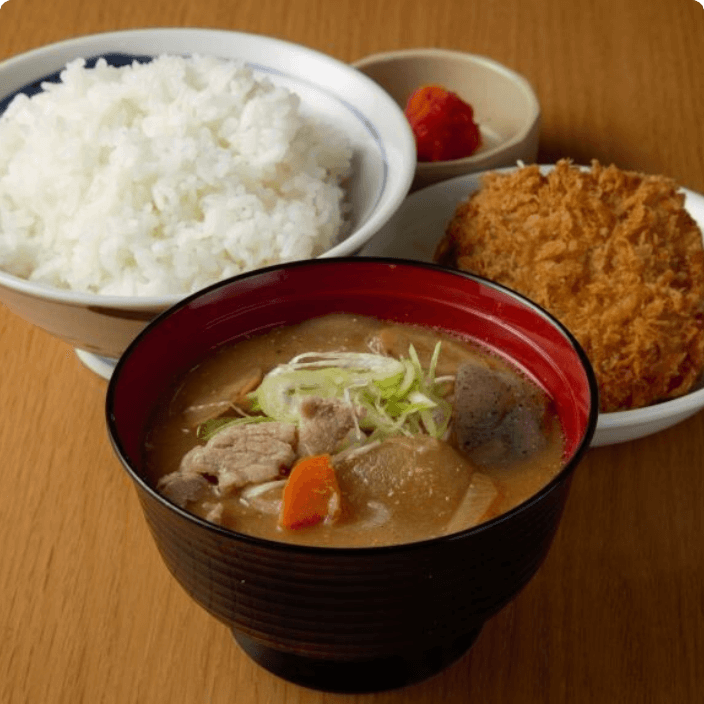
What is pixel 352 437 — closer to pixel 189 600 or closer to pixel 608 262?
pixel 189 600

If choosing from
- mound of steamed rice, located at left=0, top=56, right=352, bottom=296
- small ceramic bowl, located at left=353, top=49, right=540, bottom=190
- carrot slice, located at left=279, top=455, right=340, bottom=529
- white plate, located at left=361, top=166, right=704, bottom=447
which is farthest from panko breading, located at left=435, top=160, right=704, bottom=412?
carrot slice, located at left=279, top=455, right=340, bottom=529

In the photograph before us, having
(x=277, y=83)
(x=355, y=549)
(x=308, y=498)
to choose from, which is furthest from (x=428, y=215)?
(x=355, y=549)

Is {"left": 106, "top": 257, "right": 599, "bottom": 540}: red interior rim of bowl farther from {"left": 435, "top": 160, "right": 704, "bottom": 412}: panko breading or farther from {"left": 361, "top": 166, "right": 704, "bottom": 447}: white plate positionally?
{"left": 361, "top": 166, "right": 704, "bottom": 447}: white plate

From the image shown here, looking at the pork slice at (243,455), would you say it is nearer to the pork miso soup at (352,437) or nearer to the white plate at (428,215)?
the pork miso soup at (352,437)

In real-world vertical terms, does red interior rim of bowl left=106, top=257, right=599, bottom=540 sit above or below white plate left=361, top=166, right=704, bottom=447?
above

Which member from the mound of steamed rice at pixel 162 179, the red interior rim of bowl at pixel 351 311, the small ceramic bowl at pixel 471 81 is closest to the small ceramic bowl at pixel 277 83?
the mound of steamed rice at pixel 162 179

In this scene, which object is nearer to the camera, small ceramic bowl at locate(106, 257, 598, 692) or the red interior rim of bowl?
small ceramic bowl at locate(106, 257, 598, 692)
